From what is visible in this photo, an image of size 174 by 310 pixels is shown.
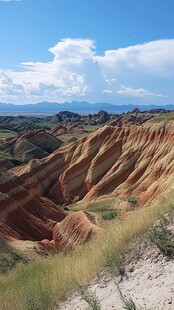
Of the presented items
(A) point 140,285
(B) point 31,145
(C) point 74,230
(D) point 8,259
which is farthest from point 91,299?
(B) point 31,145

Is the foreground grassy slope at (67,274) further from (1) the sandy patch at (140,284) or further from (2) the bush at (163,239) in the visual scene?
(2) the bush at (163,239)

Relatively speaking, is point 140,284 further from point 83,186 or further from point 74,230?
point 83,186

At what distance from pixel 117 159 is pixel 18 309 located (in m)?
49.2

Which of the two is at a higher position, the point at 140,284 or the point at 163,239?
the point at 163,239

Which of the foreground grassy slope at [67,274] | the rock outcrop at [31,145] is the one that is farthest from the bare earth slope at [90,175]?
the foreground grassy slope at [67,274]

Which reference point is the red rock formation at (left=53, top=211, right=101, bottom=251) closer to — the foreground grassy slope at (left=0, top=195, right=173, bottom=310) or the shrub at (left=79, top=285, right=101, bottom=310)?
the foreground grassy slope at (left=0, top=195, right=173, bottom=310)

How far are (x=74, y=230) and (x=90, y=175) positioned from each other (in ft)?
96.8

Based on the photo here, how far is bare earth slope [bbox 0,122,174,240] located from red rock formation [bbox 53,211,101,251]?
576 centimetres

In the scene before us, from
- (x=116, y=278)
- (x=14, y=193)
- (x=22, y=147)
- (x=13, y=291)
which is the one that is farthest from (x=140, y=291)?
(x=22, y=147)

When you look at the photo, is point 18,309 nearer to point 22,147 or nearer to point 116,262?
point 116,262

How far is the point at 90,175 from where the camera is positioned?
5706cm

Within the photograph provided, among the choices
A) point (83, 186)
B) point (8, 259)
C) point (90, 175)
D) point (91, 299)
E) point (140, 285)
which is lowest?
point (83, 186)

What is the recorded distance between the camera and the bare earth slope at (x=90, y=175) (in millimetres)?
38322

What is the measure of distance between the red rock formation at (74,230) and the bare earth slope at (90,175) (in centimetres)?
576
